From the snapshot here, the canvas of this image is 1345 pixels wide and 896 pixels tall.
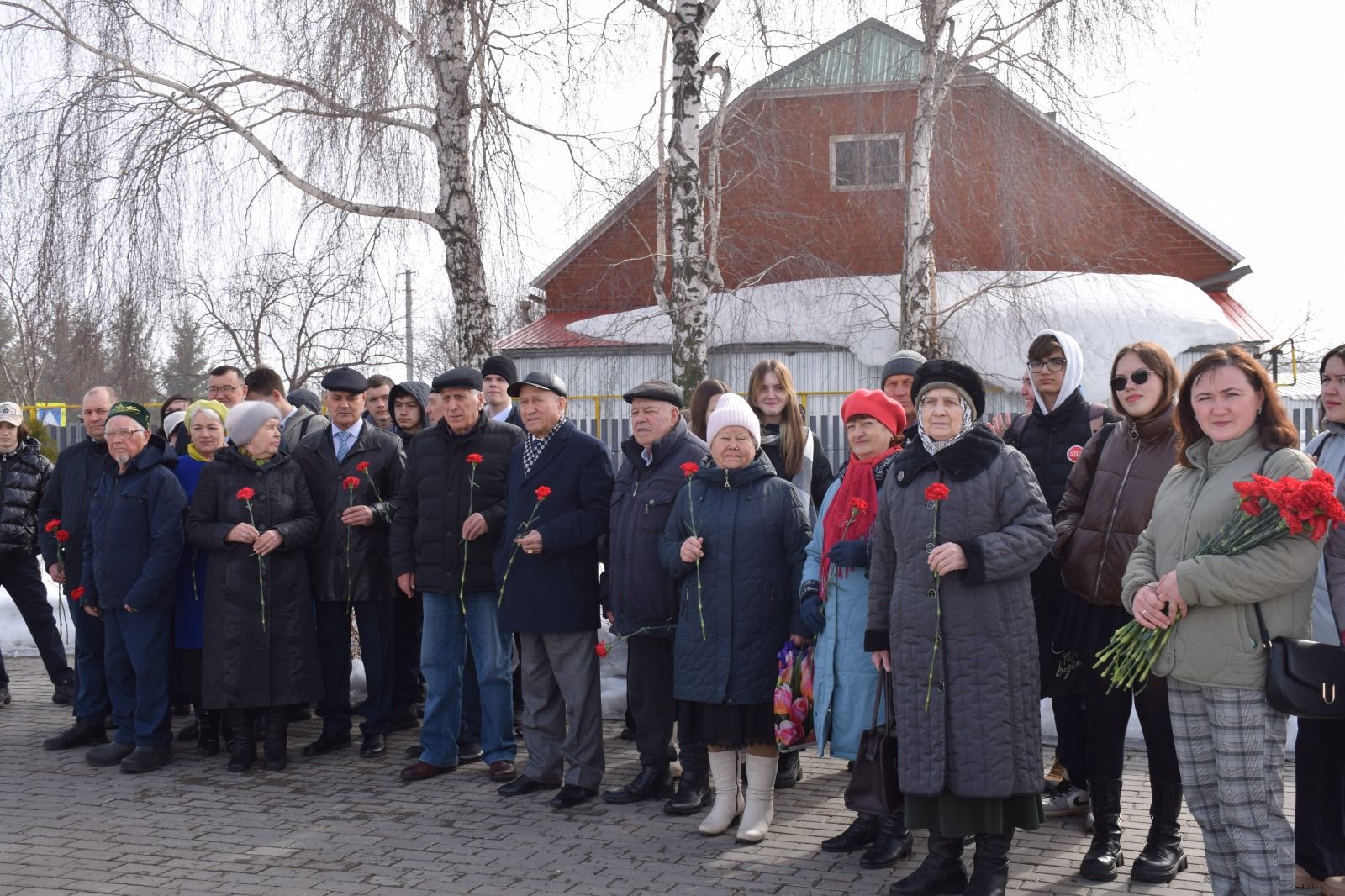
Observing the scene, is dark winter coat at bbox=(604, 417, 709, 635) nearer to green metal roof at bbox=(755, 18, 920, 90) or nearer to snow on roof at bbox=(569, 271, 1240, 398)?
green metal roof at bbox=(755, 18, 920, 90)

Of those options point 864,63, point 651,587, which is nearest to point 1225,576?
point 651,587

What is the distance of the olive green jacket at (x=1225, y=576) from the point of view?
390cm

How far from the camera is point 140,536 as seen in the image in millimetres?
7105

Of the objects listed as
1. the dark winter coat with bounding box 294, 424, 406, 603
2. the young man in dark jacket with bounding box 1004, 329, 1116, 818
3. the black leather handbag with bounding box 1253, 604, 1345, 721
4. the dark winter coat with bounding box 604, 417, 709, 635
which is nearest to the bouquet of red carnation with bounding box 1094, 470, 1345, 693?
the black leather handbag with bounding box 1253, 604, 1345, 721

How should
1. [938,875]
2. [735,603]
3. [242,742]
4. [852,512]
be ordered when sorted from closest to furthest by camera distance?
[938,875] < [852,512] < [735,603] < [242,742]

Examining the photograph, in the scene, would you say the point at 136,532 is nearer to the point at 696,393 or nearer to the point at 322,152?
the point at 696,393

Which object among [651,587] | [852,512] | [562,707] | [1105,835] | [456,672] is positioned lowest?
[1105,835]

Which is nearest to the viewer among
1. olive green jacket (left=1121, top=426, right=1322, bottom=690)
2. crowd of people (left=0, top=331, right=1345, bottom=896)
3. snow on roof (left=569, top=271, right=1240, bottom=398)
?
olive green jacket (left=1121, top=426, right=1322, bottom=690)

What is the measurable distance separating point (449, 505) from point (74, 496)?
2.78 m

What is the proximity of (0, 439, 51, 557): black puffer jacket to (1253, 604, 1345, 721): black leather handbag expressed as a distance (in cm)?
783

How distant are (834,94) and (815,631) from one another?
11.3 metres

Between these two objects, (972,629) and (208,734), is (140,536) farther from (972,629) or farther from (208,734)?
(972,629)

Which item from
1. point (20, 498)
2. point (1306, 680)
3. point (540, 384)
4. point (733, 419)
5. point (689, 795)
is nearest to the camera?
point (1306, 680)

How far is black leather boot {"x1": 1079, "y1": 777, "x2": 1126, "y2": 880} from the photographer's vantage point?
4812 mm
